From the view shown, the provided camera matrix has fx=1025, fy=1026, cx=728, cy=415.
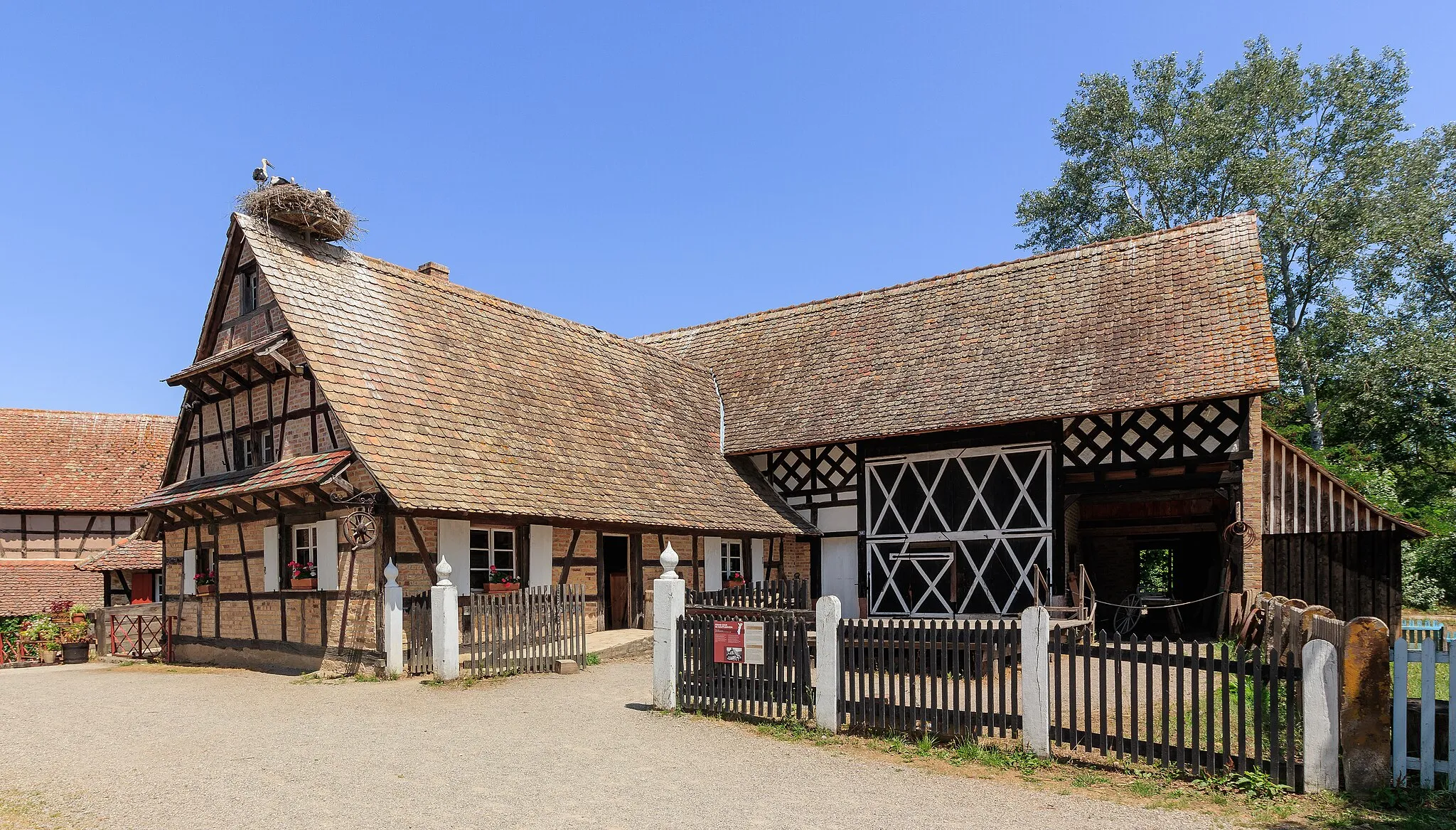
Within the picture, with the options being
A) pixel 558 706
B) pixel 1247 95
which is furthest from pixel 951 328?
pixel 1247 95

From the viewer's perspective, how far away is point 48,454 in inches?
1236

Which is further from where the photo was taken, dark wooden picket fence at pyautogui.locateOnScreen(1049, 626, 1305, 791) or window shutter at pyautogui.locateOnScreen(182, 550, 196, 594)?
window shutter at pyautogui.locateOnScreen(182, 550, 196, 594)

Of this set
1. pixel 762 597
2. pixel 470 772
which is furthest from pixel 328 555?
pixel 470 772

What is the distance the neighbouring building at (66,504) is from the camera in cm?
2903

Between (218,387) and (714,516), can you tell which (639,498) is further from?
(218,387)

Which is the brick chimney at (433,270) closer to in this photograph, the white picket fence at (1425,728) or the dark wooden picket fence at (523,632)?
the dark wooden picket fence at (523,632)

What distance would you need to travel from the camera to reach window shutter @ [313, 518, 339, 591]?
15.1m

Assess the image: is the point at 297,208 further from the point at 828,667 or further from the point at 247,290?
the point at 828,667

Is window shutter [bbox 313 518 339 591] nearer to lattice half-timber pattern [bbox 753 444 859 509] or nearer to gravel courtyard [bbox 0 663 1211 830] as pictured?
gravel courtyard [bbox 0 663 1211 830]

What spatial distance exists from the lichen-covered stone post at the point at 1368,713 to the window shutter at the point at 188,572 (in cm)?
1767

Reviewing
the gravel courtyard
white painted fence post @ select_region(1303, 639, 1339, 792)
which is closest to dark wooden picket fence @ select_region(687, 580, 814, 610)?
the gravel courtyard

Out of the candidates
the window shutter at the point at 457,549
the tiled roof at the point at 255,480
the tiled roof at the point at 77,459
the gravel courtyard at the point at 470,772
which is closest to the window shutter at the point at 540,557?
the window shutter at the point at 457,549

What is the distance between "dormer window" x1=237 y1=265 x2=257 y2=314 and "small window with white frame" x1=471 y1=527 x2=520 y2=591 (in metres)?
5.87

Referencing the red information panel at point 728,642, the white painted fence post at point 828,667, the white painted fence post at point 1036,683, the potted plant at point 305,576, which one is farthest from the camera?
the potted plant at point 305,576
